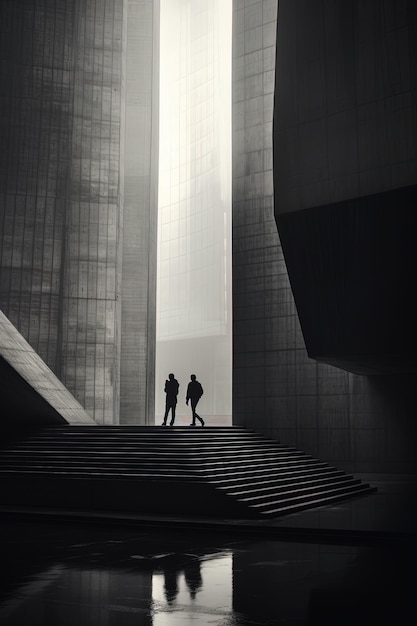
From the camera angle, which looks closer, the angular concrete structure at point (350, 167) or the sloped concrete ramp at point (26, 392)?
the angular concrete structure at point (350, 167)

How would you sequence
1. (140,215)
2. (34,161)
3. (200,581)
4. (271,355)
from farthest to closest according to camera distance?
(140,215) → (34,161) → (271,355) → (200,581)

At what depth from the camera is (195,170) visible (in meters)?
→ 31.5

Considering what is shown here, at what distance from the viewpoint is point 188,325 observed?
34.0m

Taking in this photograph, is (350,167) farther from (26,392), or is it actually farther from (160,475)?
(26,392)

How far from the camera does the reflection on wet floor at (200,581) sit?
14.7 ft

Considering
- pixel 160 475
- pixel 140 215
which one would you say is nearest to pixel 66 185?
pixel 140 215

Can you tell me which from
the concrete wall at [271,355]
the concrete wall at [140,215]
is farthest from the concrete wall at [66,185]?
the concrete wall at [271,355]

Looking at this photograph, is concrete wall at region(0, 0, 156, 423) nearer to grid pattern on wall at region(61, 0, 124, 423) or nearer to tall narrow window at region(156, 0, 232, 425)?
grid pattern on wall at region(61, 0, 124, 423)

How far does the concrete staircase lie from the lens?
973 cm

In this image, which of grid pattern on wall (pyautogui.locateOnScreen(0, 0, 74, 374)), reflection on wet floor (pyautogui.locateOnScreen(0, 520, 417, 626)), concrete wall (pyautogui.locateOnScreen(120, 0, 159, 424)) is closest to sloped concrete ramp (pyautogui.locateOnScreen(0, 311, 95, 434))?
grid pattern on wall (pyautogui.locateOnScreen(0, 0, 74, 374))

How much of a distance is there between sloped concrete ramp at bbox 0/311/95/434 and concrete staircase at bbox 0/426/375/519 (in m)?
0.69

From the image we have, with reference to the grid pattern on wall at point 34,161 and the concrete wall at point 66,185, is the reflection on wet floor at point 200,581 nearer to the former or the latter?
the concrete wall at point 66,185

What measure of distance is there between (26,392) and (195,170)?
63.6ft

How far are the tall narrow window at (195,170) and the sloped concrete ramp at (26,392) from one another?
17.3 m
